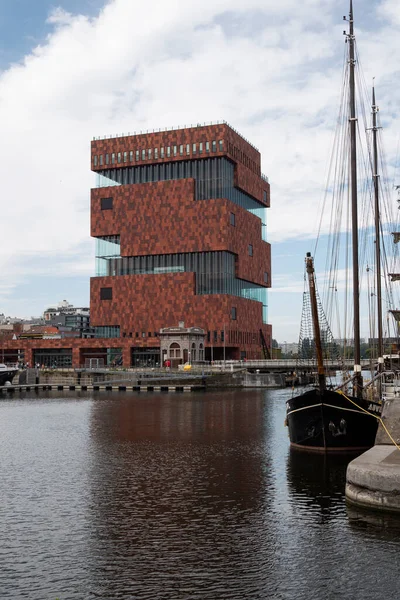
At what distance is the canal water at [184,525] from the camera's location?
1758 centimetres

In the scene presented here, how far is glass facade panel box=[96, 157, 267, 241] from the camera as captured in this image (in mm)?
151750

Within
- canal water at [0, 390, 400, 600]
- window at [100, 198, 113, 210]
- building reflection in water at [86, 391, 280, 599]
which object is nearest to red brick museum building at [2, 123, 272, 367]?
window at [100, 198, 113, 210]

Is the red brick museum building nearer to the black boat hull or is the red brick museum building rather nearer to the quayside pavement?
the black boat hull

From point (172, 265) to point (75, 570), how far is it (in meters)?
134

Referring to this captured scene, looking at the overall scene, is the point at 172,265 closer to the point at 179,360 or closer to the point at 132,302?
the point at 132,302

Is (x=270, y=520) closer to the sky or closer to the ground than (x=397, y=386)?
closer to the ground

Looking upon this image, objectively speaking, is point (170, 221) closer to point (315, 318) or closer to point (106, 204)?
point (106, 204)

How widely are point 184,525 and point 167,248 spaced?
129 metres

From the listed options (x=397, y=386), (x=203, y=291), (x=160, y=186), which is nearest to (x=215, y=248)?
(x=203, y=291)

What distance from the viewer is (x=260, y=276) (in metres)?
168

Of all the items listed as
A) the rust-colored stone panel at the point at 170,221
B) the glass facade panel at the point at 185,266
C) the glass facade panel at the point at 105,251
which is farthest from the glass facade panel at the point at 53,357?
the rust-colored stone panel at the point at 170,221

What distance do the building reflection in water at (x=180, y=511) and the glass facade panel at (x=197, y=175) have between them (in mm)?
104728

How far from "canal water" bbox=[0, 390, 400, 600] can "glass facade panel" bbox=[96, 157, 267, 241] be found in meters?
111

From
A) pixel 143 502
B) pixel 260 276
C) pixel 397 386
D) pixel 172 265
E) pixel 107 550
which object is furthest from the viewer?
pixel 260 276
